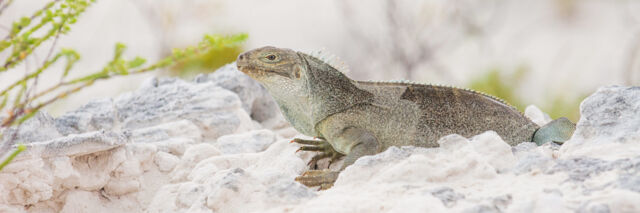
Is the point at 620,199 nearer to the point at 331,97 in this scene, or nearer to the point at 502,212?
the point at 502,212

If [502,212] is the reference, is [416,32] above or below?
above

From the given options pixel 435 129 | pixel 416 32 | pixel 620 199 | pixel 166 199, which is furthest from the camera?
pixel 416 32

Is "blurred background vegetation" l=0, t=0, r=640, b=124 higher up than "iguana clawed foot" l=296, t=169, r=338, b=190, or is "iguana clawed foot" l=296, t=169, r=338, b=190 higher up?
"blurred background vegetation" l=0, t=0, r=640, b=124

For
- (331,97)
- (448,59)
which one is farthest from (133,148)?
(448,59)

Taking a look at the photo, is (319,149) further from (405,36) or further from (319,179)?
(405,36)

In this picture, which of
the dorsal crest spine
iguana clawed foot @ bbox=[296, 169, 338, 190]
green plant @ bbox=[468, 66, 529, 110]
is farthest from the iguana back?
green plant @ bbox=[468, 66, 529, 110]

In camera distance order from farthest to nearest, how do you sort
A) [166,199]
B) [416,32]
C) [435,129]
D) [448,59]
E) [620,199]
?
A: 1. [448,59]
2. [416,32]
3. [435,129]
4. [166,199]
5. [620,199]

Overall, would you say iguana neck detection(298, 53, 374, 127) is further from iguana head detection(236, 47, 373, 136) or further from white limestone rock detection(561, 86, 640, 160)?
white limestone rock detection(561, 86, 640, 160)

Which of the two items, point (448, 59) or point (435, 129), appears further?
point (448, 59)

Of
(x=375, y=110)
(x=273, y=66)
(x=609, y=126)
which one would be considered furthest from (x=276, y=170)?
(x=609, y=126)
